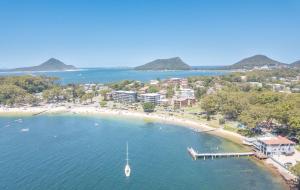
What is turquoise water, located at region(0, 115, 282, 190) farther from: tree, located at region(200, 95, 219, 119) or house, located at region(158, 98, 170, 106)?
house, located at region(158, 98, 170, 106)

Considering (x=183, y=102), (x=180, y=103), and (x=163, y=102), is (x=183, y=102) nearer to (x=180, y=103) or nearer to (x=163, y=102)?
(x=180, y=103)

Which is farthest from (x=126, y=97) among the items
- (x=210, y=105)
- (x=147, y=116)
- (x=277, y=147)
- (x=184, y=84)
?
(x=277, y=147)

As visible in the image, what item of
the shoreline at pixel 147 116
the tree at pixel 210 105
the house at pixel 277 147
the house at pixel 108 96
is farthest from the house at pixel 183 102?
the house at pixel 277 147

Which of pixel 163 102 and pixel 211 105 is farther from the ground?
pixel 211 105

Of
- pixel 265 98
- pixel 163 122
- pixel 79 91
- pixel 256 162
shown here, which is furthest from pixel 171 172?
pixel 79 91

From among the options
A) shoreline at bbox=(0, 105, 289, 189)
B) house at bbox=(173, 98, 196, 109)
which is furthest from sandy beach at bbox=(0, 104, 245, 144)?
house at bbox=(173, 98, 196, 109)

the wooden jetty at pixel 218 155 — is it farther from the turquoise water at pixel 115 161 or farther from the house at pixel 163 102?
the house at pixel 163 102
